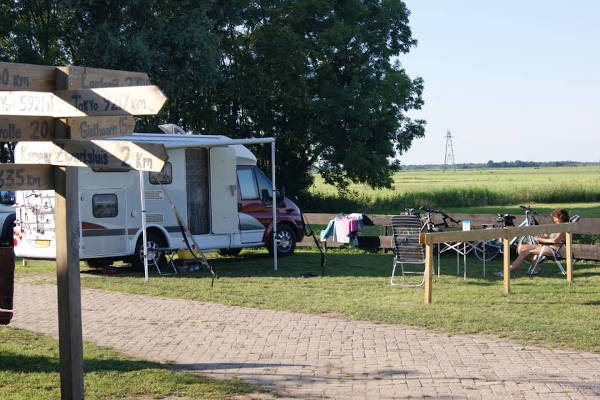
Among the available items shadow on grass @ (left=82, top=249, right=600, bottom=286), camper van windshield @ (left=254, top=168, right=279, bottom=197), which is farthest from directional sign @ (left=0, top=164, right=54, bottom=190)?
camper van windshield @ (left=254, top=168, right=279, bottom=197)

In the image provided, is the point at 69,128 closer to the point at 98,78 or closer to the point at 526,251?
the point at 98,78

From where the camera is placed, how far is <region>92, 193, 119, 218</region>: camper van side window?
549 inches

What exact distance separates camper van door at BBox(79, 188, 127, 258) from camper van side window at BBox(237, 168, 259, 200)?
2967 millimetres

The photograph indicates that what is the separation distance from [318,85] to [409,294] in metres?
20.2

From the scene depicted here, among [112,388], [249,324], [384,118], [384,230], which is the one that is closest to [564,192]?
[384,118]

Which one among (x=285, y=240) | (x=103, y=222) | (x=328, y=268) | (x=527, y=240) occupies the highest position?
(x=103, y=222)

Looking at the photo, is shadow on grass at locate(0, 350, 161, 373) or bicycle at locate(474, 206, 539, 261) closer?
shadow on grass at locate(0, 350, 161, 373)

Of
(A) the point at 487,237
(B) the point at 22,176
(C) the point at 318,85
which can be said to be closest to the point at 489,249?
(A) the point at 487,237

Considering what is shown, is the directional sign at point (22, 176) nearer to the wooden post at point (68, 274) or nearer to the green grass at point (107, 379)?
the wooden post at point (68, 274)

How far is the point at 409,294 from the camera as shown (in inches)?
448

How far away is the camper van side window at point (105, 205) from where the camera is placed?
45.8 feet

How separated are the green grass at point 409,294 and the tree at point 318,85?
543 inches

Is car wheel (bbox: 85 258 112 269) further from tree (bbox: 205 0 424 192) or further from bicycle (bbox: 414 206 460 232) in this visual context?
tree (bbox: 205 0 424 192)

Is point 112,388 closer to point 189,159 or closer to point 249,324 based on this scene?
point 249,324
